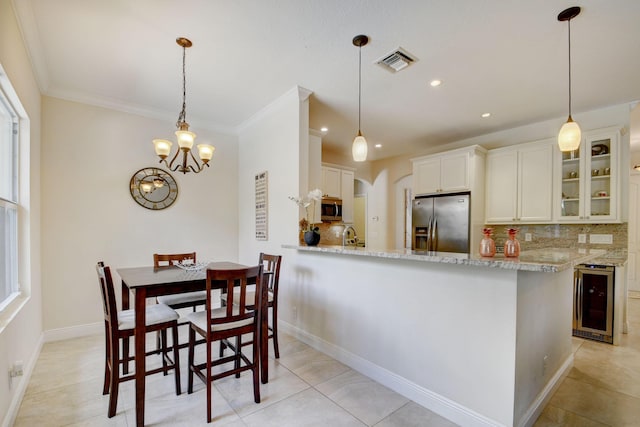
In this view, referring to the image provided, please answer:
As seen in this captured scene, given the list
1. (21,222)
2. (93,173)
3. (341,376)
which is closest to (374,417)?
(341,376)

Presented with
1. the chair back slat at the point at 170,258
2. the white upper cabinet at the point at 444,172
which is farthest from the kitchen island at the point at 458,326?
the white upper cabinet at the point at 444,172

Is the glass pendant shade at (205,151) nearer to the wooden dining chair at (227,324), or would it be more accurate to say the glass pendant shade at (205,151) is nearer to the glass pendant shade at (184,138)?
the glass pendant shade at (184,138)

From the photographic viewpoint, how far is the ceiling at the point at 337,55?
2055mm

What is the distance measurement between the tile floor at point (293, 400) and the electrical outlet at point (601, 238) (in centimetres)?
153

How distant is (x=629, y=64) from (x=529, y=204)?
1.91m

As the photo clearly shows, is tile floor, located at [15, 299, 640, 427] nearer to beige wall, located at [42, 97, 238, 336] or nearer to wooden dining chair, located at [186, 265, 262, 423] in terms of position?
wooden dining chair, located at [186, 265, 262, 423]

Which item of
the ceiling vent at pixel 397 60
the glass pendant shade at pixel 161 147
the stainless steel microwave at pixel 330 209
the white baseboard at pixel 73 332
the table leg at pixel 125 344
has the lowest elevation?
the white baseboard at pixel 73 332

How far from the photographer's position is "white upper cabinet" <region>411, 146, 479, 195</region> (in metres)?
4.46

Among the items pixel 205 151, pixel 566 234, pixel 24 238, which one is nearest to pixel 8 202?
pixel 24 238

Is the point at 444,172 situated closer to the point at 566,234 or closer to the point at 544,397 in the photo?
the point at 566,234

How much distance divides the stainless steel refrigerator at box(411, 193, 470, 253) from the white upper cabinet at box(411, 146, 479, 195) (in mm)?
139

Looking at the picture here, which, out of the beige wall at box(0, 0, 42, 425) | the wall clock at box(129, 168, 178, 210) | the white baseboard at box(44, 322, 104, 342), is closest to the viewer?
the beige wall at box(0, 0, 42, 425)

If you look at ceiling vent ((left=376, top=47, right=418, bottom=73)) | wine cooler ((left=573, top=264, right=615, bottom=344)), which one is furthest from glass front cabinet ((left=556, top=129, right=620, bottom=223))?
ceiling vent ((left=376, top=47, right=418, bottom=73))

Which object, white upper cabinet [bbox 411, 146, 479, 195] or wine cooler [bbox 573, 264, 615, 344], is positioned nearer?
wine cooler [bbox 573, 264, 615, 344]
